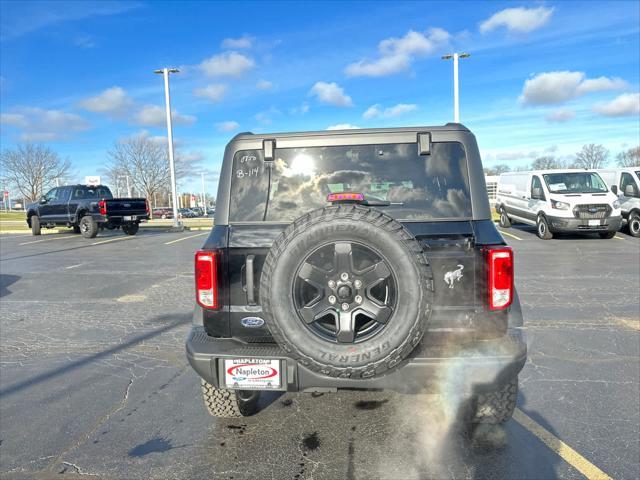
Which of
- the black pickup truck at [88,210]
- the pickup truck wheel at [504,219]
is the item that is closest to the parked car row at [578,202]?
the pickup truck wheel at [504,219]

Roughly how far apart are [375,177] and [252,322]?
122cm

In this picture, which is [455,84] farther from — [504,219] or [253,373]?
[253,373]

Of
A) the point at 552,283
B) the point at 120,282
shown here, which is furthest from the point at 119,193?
the point at 552,283

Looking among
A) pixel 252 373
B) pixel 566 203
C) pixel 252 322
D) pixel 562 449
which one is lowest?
pixel 562 449

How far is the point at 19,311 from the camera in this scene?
21.8 ft

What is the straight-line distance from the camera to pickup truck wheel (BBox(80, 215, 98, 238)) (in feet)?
54.9

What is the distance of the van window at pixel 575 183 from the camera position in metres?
13.6

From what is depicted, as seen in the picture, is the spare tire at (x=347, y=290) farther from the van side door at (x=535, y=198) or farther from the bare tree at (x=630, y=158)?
the bare tree at (x=630, y=158)

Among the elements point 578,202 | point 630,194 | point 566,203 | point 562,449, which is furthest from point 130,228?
point 562,449

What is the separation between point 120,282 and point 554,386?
7651mm

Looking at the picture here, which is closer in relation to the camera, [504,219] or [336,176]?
[336,176]

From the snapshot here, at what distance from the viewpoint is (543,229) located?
14047 mm

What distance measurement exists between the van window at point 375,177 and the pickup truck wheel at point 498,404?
1.28 m

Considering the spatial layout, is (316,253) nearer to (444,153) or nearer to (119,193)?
(444,153)
